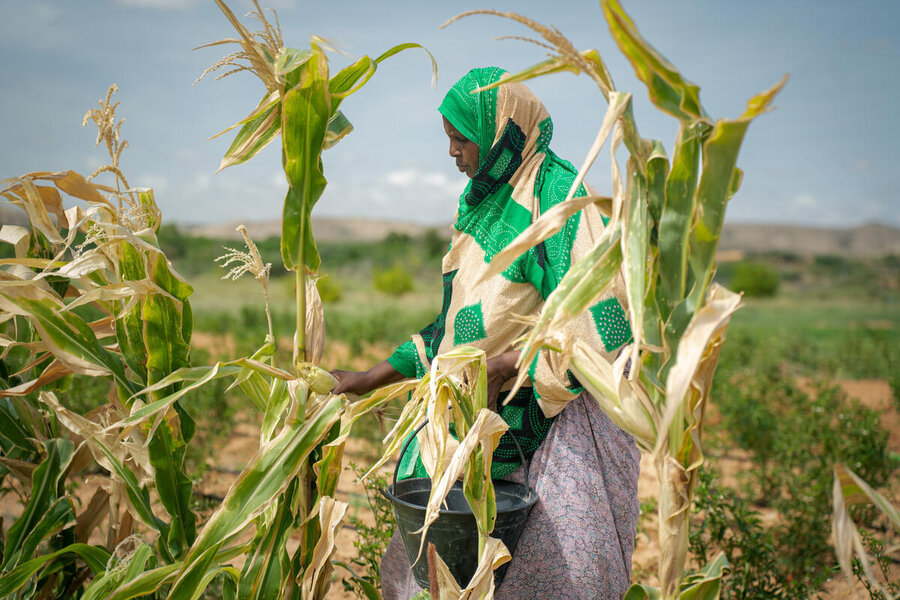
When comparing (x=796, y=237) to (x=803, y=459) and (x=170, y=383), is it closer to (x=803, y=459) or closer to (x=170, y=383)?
(x=803, y=459)

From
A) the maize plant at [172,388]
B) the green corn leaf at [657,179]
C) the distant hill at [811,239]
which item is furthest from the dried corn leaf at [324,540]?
the distant hill at [811,239]

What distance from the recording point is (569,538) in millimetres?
1655

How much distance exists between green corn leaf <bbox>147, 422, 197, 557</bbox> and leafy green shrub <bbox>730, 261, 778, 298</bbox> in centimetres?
3225

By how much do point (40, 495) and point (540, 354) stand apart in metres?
1.40

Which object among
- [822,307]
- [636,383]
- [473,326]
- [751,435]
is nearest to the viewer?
[636,383]

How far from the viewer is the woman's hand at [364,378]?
5.99 feet

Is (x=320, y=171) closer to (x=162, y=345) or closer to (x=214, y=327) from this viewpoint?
(x=162, y=345)

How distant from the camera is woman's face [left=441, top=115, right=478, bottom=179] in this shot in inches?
74.5

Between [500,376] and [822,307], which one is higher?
[500,376]

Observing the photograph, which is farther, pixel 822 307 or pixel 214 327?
pixel 822 307

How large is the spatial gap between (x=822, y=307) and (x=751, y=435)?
96.8 feet

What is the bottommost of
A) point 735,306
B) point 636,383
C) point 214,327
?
point 214,327

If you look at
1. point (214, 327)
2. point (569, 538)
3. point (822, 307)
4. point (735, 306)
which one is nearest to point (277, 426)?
point (569, 538)

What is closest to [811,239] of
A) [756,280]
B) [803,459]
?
[756,280]
